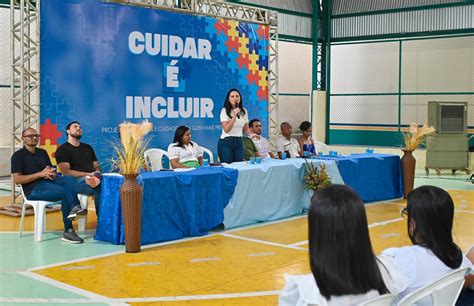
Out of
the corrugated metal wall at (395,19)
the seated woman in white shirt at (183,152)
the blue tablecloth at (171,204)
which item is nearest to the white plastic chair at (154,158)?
the seated woman in white shirt at (183,152)

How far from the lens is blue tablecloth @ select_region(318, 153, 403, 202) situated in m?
9.06

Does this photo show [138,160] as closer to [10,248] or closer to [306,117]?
[10,248]

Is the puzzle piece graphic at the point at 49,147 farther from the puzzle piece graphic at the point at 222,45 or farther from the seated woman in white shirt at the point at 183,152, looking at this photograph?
the puzzle piece graphic at the point at 222,45

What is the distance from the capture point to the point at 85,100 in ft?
30.3

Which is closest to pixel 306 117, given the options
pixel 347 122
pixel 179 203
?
pixel 347 122

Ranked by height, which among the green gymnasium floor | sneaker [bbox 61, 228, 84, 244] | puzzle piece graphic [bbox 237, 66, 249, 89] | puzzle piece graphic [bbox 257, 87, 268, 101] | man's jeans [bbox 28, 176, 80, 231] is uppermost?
puzzle piece graphic [bbox 237, 66, 249, 89]

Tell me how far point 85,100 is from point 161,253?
3.68 m

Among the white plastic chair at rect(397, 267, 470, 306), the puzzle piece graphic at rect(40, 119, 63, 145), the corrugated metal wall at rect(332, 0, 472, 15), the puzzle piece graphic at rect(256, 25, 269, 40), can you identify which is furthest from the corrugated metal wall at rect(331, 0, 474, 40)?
the white plastic chair at rect(397, 267, 470, 306)

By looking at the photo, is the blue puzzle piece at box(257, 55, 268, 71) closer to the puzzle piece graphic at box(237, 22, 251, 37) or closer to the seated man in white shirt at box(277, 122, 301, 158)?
the puzzle piece graphic at box(237, 22, 251, 37)

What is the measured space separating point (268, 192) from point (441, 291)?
18.1ft

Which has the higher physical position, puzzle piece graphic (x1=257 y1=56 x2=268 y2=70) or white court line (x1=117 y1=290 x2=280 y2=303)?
puzzle piece graphic (x1=257 y1=56 x2=268 y2=70)

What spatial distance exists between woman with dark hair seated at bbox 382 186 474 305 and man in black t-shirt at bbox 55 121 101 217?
470 cm

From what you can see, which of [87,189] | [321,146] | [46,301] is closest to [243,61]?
[321,146]

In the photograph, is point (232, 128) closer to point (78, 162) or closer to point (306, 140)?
point (306, 140)
